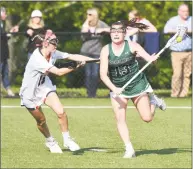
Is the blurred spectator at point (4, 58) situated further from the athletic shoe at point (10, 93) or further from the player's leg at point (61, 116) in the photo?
the player's leg at point (61, 116)

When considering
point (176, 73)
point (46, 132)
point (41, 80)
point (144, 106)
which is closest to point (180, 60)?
point (176, 73)

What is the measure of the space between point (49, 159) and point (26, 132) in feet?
10.2

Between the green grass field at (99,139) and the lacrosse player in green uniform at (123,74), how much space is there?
52cm

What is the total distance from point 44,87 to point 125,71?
1.24m

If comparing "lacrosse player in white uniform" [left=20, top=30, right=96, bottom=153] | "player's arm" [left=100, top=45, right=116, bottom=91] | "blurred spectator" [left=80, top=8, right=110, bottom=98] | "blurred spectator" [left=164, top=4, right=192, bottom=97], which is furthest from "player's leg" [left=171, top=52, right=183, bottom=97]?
"player's arm" [left=100, top=45, right=116, bottom=91]

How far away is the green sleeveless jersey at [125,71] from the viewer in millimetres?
11602

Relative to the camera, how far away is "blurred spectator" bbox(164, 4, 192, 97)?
779 inches

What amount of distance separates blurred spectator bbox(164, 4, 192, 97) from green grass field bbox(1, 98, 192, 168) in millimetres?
1002

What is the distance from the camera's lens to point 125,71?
1170 centimetres

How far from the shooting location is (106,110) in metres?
17.9

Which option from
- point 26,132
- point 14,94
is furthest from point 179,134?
point 14,94

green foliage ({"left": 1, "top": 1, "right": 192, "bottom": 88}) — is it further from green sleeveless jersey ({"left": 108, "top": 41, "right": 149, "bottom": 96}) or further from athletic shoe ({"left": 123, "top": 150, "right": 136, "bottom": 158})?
athletic shoe ({"left": 123, "top": 150, "right": 136, "bottom": 158})

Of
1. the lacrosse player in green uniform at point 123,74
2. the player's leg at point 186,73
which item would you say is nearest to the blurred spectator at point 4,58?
the player's leg at point 186,73

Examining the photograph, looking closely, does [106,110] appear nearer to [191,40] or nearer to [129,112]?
[129,112]
